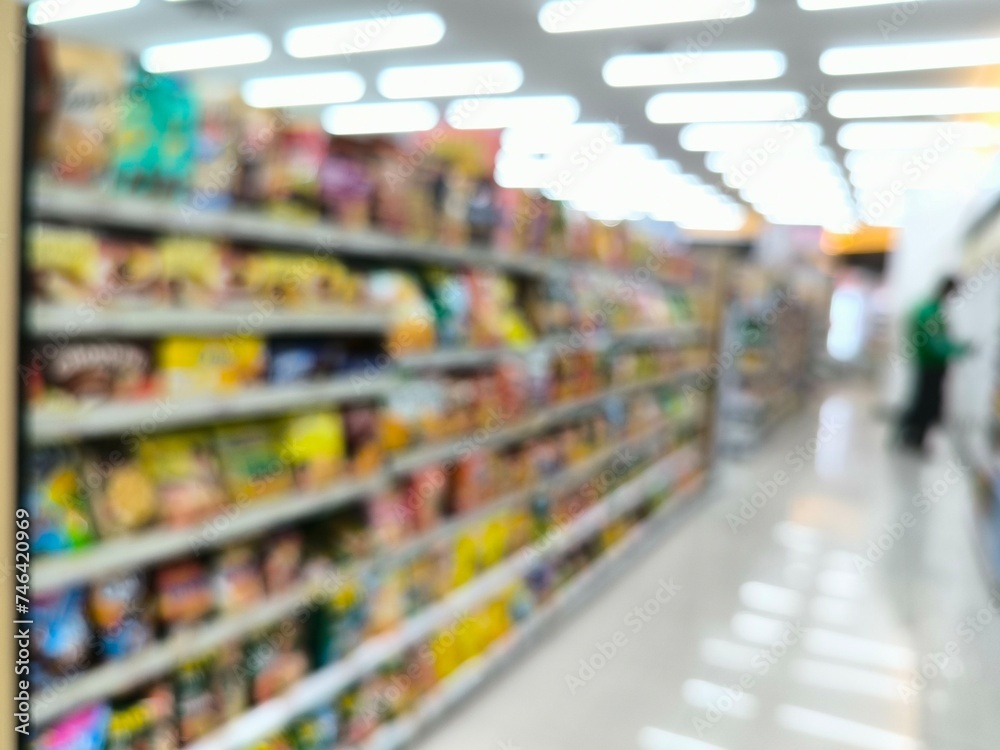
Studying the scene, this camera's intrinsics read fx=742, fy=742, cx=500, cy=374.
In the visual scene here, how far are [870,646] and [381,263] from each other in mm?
2757

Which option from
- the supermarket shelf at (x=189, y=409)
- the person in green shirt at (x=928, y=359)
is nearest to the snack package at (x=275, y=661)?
the supermarket shelf at (x=189, y=409)

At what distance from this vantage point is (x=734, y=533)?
4945 mm

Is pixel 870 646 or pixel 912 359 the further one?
pixel 912 359

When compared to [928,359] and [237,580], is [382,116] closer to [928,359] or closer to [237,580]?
[928,359]

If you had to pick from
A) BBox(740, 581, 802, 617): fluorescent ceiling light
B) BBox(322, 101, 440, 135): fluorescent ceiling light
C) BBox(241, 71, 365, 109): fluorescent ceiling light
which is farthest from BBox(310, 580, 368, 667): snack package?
BBox(322, 101, 440, 135): fluorescent ceiling light

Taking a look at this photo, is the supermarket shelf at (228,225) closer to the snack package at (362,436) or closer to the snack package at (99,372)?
the snack package at (99,372)

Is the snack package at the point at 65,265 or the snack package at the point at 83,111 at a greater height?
the snack package at the point at 83,111

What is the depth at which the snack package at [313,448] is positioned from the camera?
1982mm

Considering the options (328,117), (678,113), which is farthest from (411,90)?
(678,113)

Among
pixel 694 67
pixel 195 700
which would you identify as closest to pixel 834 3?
pixel 694 67

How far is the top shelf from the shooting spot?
1386mm

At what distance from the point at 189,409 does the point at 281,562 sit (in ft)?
1.77

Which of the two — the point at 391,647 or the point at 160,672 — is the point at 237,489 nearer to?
the point at 160,672

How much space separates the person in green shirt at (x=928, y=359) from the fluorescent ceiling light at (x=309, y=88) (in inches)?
263
